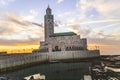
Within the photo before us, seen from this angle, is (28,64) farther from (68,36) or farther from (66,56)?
(68,36)

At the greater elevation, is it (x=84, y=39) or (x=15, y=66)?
(x=84, y=39)

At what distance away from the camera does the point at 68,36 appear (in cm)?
19425

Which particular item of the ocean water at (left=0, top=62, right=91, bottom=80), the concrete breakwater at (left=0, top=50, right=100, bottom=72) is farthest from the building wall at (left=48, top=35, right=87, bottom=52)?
the ocean water at (left=0, top=62, right=91, bottom=80)

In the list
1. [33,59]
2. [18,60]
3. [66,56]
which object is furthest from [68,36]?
[18,60]

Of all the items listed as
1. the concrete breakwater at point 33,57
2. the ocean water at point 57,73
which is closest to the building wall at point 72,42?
the concrete breakwater at point 33,57

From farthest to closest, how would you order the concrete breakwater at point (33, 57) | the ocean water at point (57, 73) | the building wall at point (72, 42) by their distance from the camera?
the building wall at point (72, 42), the concrete breakwater at point (33, 57), the ocean water at point (57, 73)

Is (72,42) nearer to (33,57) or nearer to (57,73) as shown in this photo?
(33,57)

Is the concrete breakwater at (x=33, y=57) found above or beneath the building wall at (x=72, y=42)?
beneath

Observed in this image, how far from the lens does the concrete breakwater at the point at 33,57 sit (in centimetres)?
7681

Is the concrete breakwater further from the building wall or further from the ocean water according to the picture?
the building wall

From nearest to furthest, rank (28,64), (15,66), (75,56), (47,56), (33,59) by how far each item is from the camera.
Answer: (15,66)
(28,64)
(33,59)
(47,56)
(75,56)

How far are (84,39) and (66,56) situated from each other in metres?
58.2

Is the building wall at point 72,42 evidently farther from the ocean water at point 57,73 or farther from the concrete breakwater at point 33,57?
the ocean water at point 57,73

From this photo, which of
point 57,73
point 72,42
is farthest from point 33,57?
point 72,42
